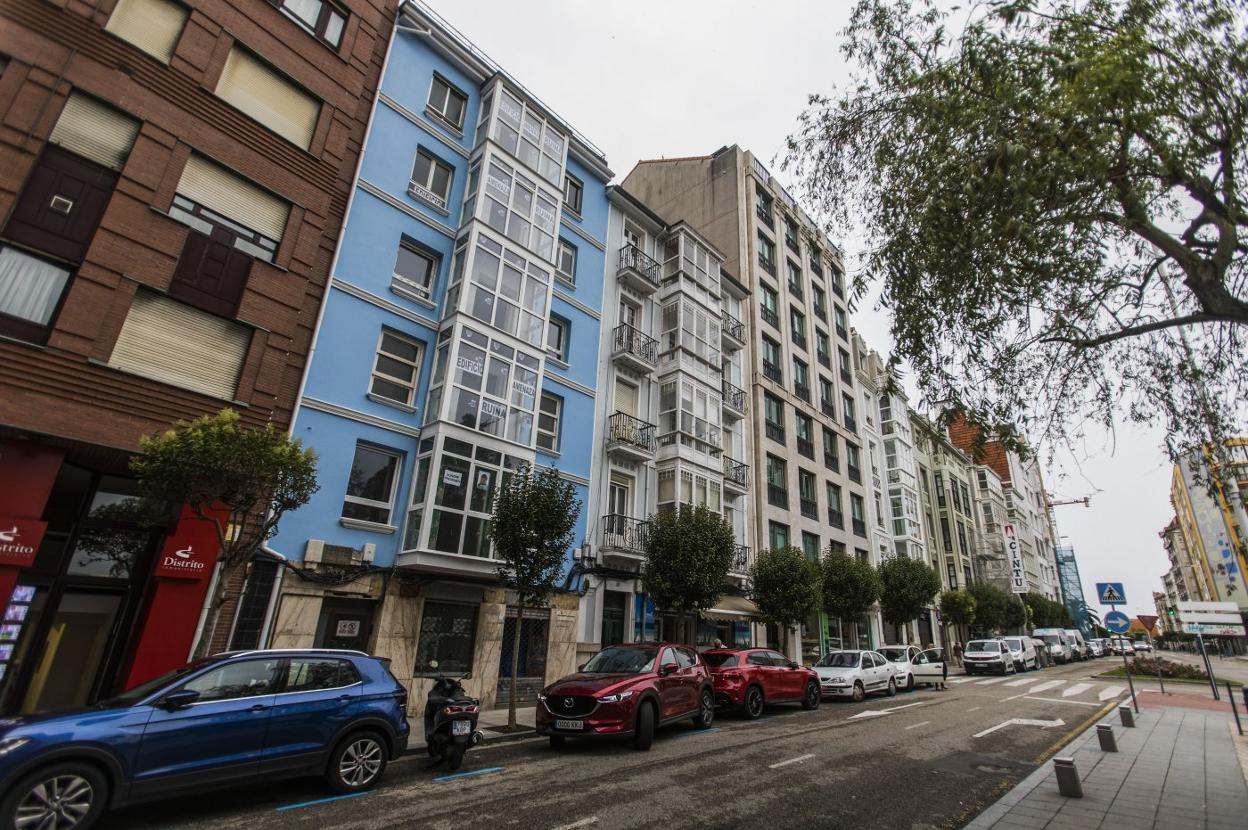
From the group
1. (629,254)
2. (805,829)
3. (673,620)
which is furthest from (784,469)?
(805,829)

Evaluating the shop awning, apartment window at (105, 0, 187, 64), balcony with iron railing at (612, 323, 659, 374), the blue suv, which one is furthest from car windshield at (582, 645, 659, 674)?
apartment window at (105, 0, 187, 64)

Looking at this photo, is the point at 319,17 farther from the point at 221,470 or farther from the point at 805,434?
the point at 805,434

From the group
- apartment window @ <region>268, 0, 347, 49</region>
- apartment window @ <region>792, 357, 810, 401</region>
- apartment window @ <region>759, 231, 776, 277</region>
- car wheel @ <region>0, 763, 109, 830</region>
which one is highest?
apartment window @ <region>759, 231, 776, 277</region>

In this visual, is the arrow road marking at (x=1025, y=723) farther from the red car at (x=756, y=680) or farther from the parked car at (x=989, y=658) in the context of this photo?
the parked car at (x=989, y=658)

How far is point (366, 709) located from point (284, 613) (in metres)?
5.75

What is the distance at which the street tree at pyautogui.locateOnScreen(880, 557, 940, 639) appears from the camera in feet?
93.7

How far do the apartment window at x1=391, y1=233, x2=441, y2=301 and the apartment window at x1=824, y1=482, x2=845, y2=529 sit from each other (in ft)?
76.2

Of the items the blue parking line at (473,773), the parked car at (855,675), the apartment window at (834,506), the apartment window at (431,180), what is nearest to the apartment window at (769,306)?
the apartment window at (834,506)

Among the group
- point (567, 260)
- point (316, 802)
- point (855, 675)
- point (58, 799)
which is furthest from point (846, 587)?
point (58, 799)

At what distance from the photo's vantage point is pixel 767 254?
104 feet

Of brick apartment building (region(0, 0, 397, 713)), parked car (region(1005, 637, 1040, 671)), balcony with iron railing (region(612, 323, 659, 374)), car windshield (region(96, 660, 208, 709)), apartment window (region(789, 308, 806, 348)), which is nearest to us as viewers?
car windshield (region(96, 660, 208, 709))

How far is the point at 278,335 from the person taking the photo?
12430 millimetres

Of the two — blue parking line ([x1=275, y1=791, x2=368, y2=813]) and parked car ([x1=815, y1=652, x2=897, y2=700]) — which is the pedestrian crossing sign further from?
blue parking line ([x1=275, y1=791, x2=368, y2=813])

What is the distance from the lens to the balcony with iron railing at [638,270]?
2211 cm
